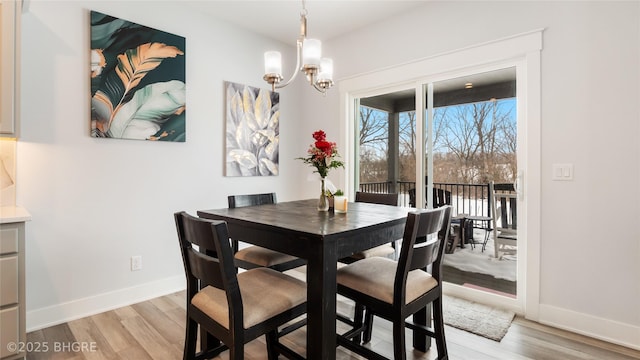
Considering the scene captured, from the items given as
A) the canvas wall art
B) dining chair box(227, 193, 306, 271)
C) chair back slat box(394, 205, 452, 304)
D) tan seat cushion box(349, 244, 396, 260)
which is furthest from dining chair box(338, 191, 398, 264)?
the canvas wall art

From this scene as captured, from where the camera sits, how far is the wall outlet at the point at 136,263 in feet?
9.11

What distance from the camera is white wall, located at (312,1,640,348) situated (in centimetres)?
206

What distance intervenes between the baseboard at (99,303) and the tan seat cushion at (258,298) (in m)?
1.58

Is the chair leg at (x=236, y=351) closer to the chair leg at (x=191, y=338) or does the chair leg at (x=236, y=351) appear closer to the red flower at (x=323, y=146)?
the chair leg at (x=191, y=338)

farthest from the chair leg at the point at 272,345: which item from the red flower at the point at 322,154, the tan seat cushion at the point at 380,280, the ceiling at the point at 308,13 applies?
the ceiling at the point at 308,13

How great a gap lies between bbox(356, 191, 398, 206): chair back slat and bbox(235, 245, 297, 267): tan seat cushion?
965mm

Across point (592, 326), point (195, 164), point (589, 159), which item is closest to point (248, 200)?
point (195, 164)

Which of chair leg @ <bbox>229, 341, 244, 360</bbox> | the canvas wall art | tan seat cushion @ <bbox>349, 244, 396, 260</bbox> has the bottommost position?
chair leg @ <bbox>229, 341, 244, 360</bbox>

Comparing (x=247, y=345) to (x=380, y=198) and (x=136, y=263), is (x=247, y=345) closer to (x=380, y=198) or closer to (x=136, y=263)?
(x=136, y=263)

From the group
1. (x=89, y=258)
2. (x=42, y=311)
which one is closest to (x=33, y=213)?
(x=89, y=258)

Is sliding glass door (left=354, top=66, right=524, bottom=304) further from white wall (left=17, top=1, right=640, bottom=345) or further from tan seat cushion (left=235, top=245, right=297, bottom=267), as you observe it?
tan seat cushion (left=235, top=245, right=297, bottom=267)

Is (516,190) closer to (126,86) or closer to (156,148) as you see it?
(156,148)

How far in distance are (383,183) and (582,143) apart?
1.73 meters

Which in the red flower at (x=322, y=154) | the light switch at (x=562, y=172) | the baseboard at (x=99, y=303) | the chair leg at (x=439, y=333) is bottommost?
the baseboard at (x=99, y=303)
